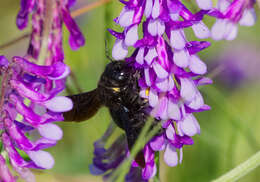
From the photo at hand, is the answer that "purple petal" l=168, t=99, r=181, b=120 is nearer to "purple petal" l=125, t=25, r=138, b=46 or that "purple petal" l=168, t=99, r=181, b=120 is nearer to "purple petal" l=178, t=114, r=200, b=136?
"purple petal" l=178, t=114, r=200, b=136

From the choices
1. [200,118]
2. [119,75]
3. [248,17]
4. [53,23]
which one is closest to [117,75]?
[119,75]

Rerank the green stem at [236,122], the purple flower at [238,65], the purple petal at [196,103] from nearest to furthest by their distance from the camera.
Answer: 1. the purple petal at [196,103]
2. the green stem at [236,122]
3. the purple flower at [238,65]

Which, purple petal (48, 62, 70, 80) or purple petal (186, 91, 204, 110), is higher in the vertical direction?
purple petal (48, 62, 70, 80)

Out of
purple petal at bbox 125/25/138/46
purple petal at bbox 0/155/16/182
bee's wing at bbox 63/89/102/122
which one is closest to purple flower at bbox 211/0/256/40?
purple petal at bbox 125/25/138/46

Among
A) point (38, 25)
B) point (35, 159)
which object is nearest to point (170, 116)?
point (35, 159)

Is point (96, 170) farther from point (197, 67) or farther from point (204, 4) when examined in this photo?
point (204, 4)

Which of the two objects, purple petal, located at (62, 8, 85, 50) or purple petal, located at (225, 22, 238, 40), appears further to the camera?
purple petal, located at (62, 8, 85, 50)

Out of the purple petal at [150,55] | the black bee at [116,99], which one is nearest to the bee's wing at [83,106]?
the black bee at [116,99]

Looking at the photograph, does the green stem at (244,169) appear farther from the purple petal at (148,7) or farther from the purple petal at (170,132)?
the purple petal at (148,7)

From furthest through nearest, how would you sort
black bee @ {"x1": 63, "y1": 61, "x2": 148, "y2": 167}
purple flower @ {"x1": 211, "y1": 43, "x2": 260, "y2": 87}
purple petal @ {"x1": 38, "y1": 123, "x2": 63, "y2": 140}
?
purple flower @ {"x1": 211, "y1": 43, "x2": 260, "y2": 87}, black bee @ {"x1": 63, "y1": 61, "x2": 148, "y2": 167}, purple petal @ {"x1": 38, "y1": 123, "x2": 63, "y2": 140}
